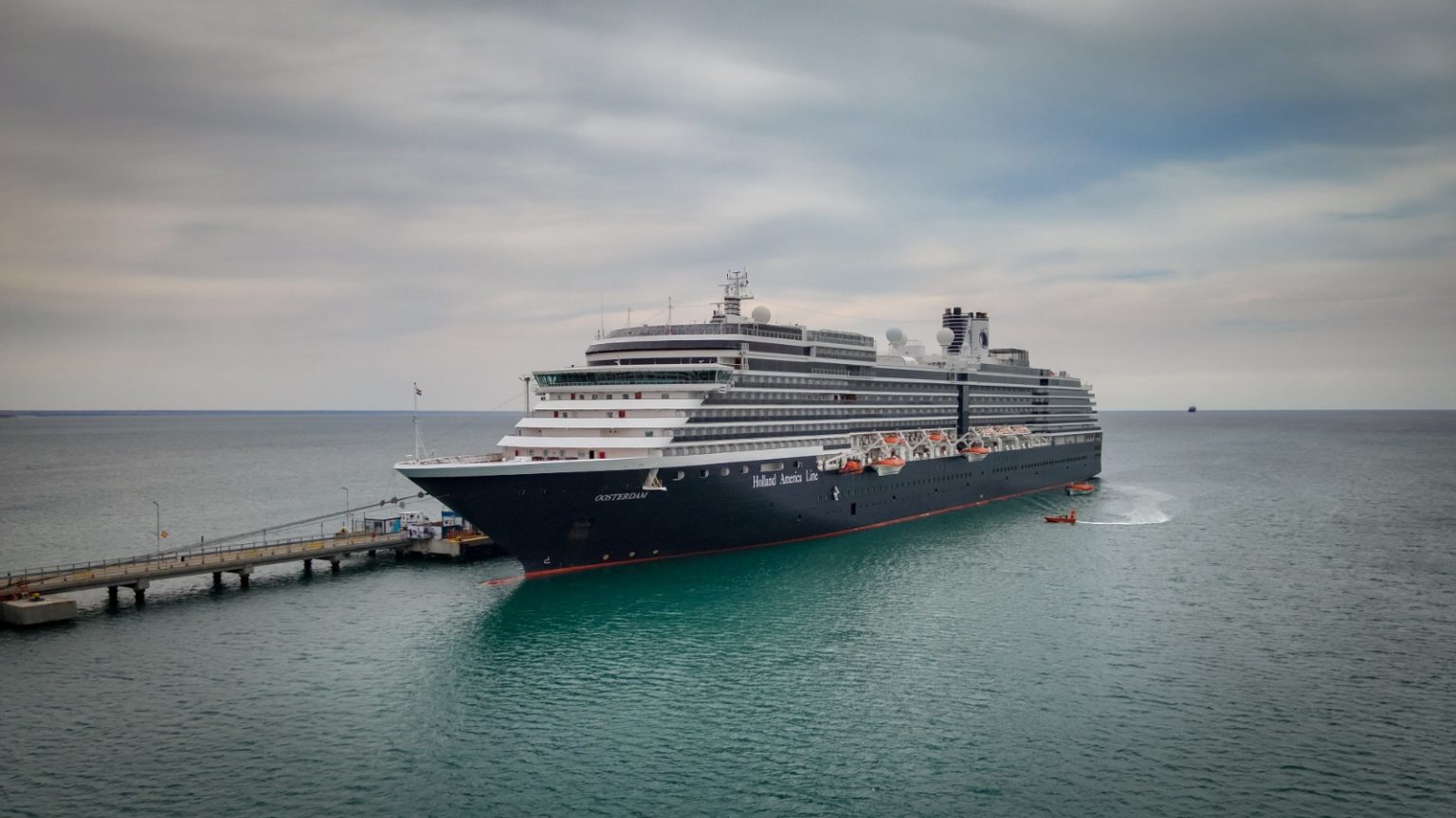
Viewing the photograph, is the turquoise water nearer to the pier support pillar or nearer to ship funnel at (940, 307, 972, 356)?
the pier support pillar

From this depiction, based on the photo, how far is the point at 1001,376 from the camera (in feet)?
285

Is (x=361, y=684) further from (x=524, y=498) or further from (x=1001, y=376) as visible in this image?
(x=1001, y=376)

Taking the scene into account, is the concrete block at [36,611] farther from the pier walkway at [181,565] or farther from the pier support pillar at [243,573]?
the pier support pillar at [243,573]

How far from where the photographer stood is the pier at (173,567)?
39219 mm

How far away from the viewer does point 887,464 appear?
62750 mm

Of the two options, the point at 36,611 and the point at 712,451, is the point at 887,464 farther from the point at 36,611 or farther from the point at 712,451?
the point at 36,611

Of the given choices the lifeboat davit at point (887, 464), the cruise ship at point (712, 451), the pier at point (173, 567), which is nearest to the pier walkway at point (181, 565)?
the pier at point (173, 567)

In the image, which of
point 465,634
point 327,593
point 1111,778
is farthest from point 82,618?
point 1111,778

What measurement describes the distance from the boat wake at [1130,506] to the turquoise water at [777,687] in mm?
11205

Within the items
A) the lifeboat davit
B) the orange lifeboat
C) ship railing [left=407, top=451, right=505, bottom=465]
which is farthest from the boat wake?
ship railing [left=407, top=451, right=505, bottom=465]

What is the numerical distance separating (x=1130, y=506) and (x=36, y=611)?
82.8 meters

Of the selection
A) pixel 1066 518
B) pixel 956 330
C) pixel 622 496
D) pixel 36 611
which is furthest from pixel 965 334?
pixel 36 611

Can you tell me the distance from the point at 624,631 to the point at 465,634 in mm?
7487

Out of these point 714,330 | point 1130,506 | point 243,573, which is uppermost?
point 714,330
